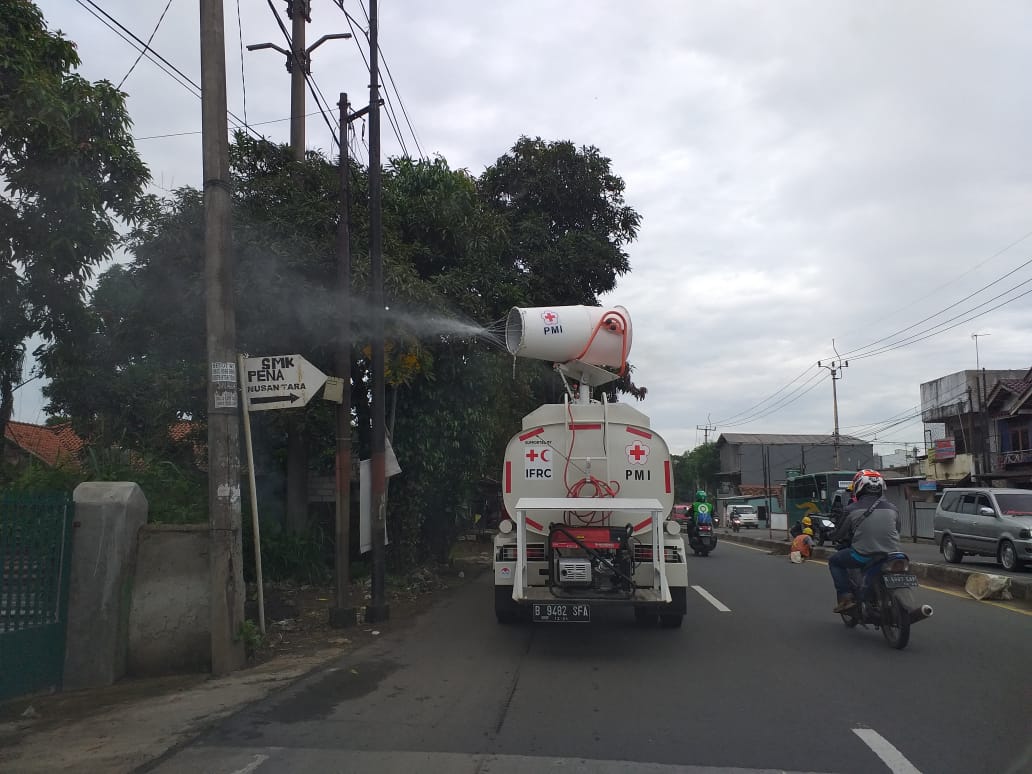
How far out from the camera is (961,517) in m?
19.4

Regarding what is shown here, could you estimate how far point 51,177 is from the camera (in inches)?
332

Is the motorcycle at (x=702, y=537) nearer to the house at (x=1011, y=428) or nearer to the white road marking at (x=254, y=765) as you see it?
the white road marking at (x=254, y=765)

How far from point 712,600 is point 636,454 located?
4.21 meters

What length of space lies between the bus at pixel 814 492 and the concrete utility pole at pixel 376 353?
2820cm

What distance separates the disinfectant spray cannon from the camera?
27.7 feet

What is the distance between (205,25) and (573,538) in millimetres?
6235

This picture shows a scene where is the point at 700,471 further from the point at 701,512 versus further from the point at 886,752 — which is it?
the point at 886,752

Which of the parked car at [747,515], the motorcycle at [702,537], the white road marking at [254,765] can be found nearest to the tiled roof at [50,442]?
the white road marking at [254,765]

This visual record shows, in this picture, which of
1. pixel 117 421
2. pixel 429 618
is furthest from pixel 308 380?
pixel 117 421

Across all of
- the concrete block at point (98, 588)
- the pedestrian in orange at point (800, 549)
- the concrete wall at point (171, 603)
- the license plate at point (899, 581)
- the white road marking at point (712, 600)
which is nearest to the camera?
→ the concrete block at point (98, 588)

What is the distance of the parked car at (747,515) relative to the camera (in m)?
62.8

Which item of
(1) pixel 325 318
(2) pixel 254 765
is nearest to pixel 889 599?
(2) pixel 254 765

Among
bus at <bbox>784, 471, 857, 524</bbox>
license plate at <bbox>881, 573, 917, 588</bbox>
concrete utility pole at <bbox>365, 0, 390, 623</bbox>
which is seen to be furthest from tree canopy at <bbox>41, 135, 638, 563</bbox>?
bus at <bbox>784, 471, 857, 524</bbox>

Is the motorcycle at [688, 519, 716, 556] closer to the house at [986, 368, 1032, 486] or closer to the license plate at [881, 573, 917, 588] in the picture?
the license plate at [881, 573, 917, 588]
